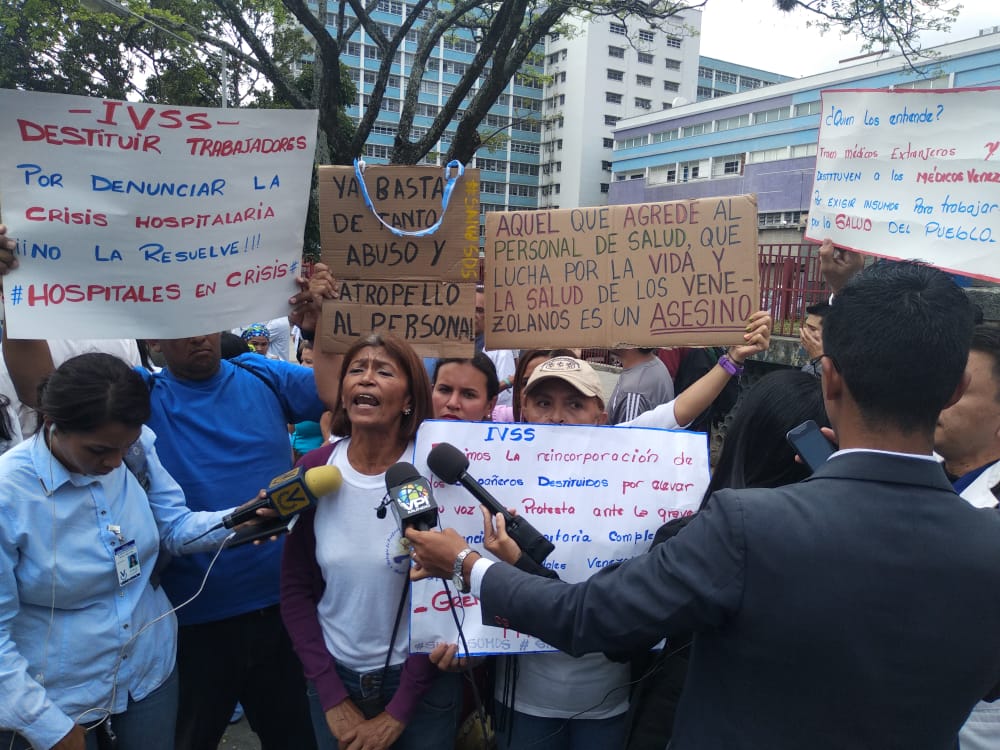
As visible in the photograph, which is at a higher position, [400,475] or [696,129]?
[696,129]

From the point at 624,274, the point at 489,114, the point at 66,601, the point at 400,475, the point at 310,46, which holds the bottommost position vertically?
the point at 66,601

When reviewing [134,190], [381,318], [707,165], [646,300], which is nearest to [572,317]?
[646,300]

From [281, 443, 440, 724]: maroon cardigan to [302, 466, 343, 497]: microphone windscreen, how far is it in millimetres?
166

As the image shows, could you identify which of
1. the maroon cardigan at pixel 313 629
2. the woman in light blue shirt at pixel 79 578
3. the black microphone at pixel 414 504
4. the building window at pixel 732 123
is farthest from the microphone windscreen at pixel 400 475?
the building window at pixel 732 123

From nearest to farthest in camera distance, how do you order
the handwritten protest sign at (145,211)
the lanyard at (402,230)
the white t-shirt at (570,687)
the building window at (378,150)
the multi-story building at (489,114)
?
the white t-shirt at (570,687) → the handwritten protest sign at (145,211) → the lanyard at (402,230) → the building window at (378,150) → the multi-story building at (489,114)

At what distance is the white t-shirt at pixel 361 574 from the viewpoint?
2361 millimetres

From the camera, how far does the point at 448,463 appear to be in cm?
217

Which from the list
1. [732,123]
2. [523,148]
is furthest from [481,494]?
[523,148]

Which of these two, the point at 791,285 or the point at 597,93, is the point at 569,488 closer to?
the point at 791,285

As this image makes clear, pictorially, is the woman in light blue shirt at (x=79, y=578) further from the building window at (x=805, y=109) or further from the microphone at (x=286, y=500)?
the building window at (x=805, y=109)

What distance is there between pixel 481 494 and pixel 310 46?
18.1m

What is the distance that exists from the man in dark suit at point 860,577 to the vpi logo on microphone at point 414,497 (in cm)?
65

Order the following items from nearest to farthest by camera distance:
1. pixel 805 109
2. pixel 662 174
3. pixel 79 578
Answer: pixel 79 578 → pixel 805 109 → pixel 662 174

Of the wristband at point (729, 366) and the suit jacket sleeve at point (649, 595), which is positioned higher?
the wristband at point (729, 366)
